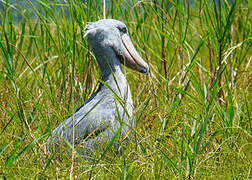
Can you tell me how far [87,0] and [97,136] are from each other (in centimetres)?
92

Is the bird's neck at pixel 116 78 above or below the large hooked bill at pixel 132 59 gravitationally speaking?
below

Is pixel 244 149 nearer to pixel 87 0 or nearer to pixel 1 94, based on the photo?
pixel 87 0

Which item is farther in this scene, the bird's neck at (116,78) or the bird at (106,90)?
the bird's neck at (116,78)

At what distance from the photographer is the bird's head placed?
2414 mm

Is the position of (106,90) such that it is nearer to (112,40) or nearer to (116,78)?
(116,78)

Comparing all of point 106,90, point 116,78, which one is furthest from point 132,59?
point 106,90

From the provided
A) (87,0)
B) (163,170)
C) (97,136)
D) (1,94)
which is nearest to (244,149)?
(163,170)

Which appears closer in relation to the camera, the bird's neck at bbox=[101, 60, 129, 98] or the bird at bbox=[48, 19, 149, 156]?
the bird at bbox=[48, 19, 149, 156]

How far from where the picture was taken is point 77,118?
2.28 meters

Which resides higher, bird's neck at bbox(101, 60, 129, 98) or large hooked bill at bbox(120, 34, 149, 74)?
large hooked bill at bbox(120, 34, 149, 74)

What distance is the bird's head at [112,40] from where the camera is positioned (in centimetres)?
241

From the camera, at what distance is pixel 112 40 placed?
244 cm

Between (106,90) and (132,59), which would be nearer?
(106,90)

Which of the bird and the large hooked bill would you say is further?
the large hooked bill
